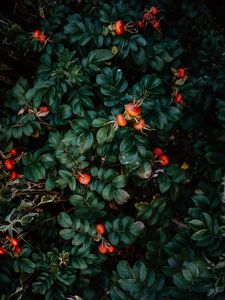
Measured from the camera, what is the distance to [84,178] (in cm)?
123

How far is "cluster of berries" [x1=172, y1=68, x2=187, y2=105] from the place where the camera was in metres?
1.40

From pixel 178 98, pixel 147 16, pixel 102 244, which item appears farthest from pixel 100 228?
pixel 147 16

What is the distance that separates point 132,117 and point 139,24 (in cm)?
49

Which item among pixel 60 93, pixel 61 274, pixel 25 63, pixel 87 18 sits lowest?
pixel 61 274

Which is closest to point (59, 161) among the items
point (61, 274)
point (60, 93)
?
point (60, 93)

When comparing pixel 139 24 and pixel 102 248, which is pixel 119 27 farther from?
pixel 102 248

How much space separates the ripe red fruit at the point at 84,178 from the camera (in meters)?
1.23

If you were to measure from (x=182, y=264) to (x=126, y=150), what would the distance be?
0.42 metres

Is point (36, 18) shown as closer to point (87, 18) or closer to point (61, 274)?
point (87, 18)

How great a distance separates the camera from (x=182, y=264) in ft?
3.67

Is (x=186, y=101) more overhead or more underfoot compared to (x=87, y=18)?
more underfoot

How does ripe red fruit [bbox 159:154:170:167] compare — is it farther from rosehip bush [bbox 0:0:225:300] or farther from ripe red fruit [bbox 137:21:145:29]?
ripe red fruit [bbox 137:21:145:29]

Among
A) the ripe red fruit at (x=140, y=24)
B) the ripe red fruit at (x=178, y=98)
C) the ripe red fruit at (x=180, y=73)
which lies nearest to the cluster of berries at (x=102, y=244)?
the ripe red fruit at (x=178, y=98)

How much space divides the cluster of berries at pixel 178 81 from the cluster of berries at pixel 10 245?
84 centimetres
